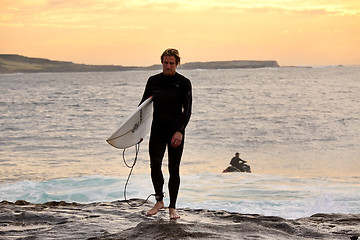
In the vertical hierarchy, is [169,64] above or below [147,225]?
above

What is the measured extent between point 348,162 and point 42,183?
14623 millimetres

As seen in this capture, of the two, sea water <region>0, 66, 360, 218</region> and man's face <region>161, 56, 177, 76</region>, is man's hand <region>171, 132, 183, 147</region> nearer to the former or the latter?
man's face <region>161, 56, 177, 76</region>

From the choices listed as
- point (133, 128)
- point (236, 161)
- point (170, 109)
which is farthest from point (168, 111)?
point (236, 161)

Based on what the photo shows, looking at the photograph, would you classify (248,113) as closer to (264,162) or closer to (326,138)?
(326,138)

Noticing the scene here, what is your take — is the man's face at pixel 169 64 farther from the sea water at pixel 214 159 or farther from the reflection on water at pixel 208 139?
the reflection on water at pixel 208 139

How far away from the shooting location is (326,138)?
34.9 meters

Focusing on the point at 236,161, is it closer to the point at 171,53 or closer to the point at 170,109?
the point at 170,109

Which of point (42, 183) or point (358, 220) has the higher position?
point (358, 220)

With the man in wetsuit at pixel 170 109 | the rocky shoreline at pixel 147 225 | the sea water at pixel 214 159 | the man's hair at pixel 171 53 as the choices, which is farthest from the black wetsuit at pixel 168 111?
the sea water at pixel 214 159

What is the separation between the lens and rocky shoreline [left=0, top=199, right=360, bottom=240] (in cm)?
598

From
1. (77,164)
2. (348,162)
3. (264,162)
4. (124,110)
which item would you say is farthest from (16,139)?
(124,110)

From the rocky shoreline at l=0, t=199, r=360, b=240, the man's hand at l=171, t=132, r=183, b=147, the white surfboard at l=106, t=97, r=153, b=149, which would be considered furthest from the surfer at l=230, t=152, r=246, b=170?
the man's hand at l=171, t=132, r=183, b=147

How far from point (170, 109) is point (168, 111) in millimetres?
34

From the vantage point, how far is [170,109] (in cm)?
A: 626
